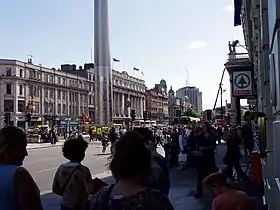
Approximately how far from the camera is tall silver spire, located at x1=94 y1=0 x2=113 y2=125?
79.4 m

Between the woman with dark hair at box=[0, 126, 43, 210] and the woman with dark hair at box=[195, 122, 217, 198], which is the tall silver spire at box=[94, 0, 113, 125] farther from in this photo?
the woman with dark hair at box=[0, 126, 43, 210]

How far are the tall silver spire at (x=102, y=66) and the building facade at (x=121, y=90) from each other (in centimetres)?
3590

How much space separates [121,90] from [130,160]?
482 feet

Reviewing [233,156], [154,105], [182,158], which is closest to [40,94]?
[182,158]

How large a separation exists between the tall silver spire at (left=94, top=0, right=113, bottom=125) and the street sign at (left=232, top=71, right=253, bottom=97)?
197 ft

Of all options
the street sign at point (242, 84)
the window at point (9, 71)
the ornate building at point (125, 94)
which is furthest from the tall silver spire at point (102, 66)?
the street sign at point (242, 84)

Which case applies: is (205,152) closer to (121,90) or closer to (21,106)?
(21,106)

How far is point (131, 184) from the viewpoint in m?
2.99

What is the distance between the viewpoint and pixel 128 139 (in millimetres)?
3109

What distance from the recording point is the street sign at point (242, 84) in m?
18.7

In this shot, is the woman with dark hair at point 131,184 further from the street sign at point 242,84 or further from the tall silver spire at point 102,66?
the tall silver spire at point 102,66

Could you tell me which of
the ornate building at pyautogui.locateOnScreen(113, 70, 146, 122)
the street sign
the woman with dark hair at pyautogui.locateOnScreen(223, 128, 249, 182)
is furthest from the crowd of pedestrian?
the ornate building at pyautogui.locateOnScreen(113, 70, 146, 122)

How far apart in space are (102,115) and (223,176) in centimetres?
7712

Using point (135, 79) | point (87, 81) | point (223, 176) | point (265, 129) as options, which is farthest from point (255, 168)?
point (135, 79)
